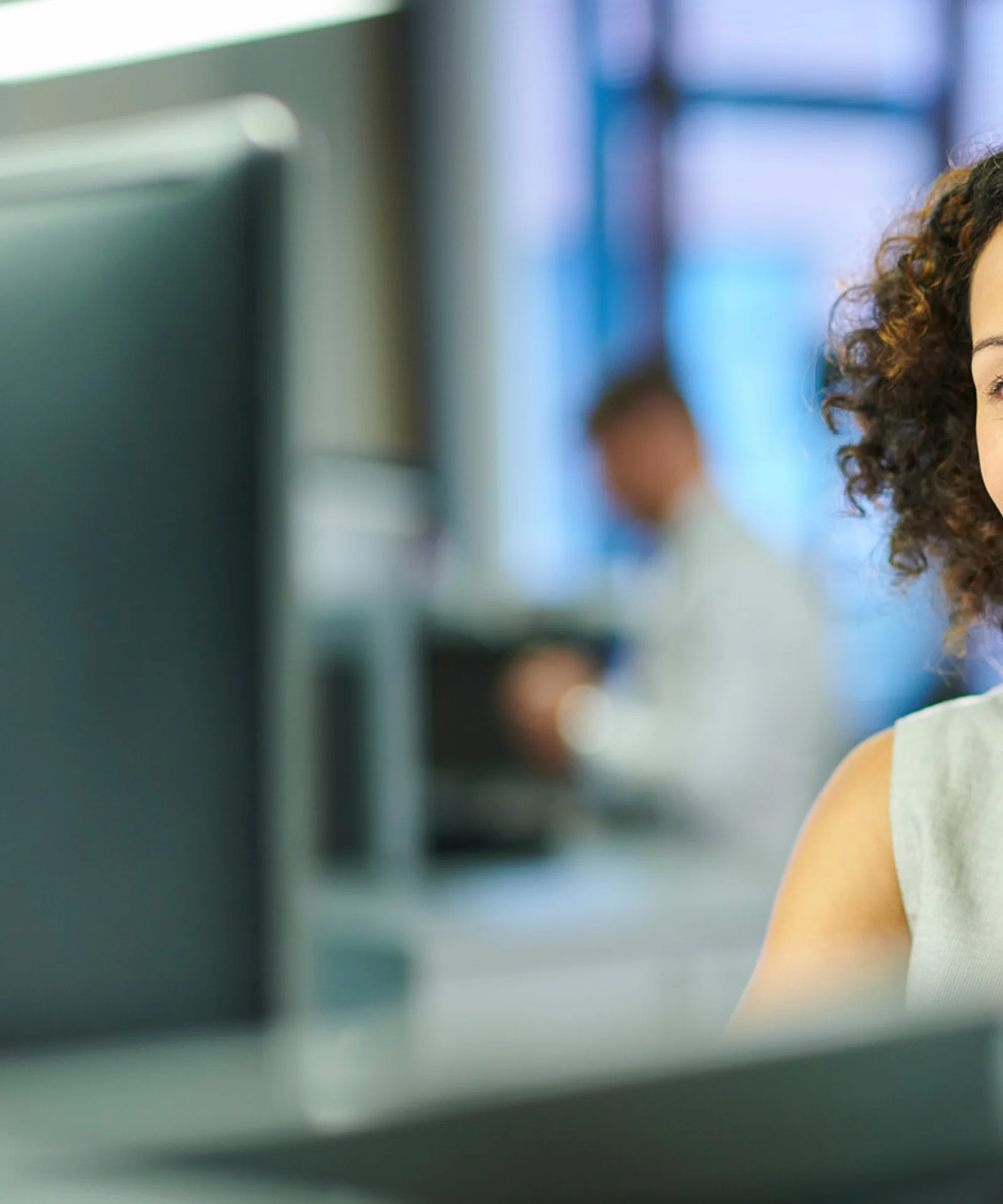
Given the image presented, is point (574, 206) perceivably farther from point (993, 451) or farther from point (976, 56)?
point (993, 451)

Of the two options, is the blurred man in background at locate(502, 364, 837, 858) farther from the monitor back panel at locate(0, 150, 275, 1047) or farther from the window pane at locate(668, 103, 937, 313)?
the window pane at locate(668, 103, 937, 313)

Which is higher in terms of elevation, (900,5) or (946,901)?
(900,5)

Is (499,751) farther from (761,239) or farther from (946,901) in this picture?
(761,239)

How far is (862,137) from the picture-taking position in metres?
5.09

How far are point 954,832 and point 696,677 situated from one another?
5.84 ft

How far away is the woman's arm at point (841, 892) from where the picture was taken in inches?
27.4

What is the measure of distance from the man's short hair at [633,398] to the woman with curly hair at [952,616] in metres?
1.79

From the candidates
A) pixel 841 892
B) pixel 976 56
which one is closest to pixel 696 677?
pixel 841 892

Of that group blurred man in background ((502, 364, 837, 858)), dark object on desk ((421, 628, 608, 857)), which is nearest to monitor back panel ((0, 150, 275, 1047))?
blurred man in background ((502, 364, 837, 858))

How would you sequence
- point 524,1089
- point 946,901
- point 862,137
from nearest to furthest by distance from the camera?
point 524,1089, point 946,901, point 862,137

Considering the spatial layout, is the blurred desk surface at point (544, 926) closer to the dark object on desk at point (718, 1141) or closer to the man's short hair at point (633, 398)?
the man's short hair at point (633, 398)

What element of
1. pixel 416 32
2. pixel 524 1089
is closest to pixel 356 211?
pixel 416 32

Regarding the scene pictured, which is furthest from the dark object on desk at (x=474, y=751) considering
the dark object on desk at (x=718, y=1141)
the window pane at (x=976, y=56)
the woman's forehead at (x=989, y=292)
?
the window pane at (x=976, y=56)

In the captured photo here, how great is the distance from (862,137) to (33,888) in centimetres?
491
